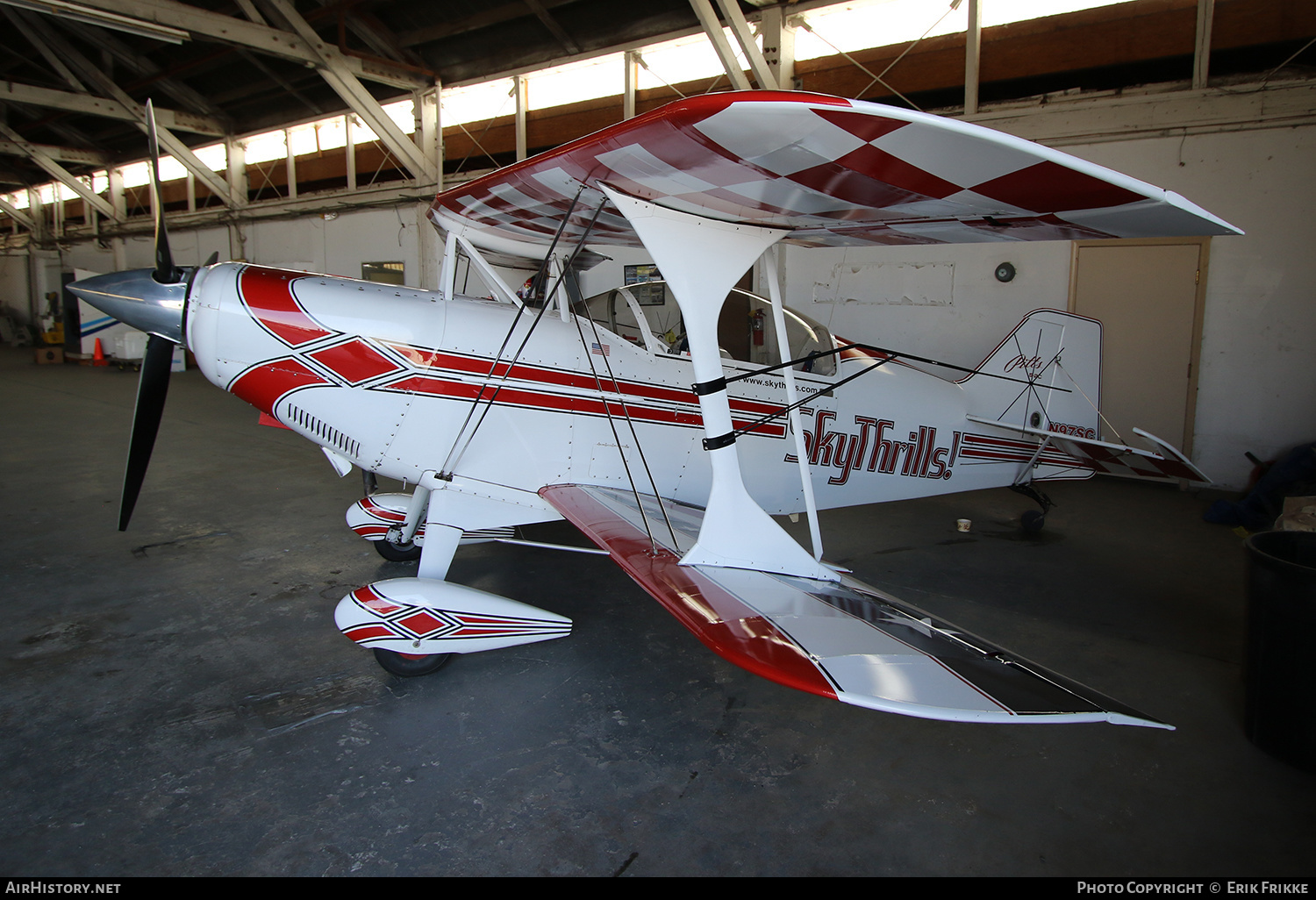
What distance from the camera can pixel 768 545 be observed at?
9.59 feet

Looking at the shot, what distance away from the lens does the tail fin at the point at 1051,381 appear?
5004mm

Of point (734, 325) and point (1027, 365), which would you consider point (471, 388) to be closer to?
point (734, 325)

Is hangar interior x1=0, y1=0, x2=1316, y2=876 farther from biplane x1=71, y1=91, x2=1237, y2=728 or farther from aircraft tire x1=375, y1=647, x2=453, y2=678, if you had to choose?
biplane x1=71, y1=91, x2=1237, y2=728

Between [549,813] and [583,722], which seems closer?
[549,813]

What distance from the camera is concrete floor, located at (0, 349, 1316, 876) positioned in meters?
2.16

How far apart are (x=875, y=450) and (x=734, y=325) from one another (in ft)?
4.06

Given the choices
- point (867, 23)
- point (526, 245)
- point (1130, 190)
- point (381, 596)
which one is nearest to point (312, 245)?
point (867, 23)

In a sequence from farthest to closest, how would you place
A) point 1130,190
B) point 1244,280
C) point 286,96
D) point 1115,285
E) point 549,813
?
point 286,96, point 1115,285, point 1244,280, point 549,813, point 1130,190

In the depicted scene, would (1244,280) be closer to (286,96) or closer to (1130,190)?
(1130,190)

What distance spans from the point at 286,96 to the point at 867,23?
1222cm

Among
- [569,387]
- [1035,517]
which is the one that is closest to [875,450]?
[1035,517]

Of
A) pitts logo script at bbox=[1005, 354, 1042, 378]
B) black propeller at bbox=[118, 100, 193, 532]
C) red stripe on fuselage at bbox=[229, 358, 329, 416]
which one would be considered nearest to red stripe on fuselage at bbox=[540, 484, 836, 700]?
red stripe on fuselage at bbox=[229, 358, 329, 416]

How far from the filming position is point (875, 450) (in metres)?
4.54

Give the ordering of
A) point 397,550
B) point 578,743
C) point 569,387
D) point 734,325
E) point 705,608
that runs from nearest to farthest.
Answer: point 705,608 → point 578,743 → point 569,387 → point 734,325 → point 397,550
